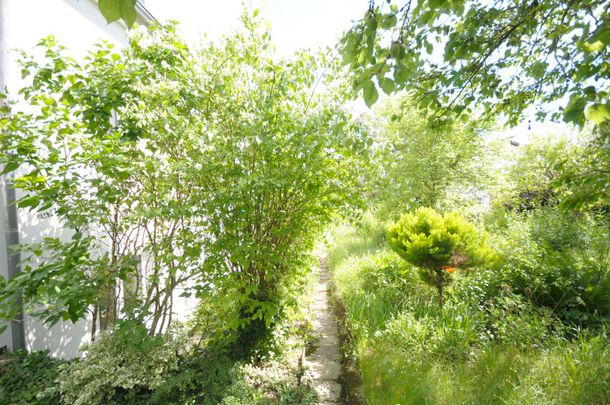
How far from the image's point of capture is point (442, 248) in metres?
4.69

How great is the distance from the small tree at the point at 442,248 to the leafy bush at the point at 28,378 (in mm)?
4843

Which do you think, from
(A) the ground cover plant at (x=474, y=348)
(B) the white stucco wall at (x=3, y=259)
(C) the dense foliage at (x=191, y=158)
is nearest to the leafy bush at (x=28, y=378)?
(B) the white stucco wall at (x=3, y=259)

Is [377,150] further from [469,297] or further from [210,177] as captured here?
[469,297]

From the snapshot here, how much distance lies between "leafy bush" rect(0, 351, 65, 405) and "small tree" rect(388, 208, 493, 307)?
191 inches

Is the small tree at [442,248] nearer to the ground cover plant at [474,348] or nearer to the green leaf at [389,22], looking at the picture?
the ground cover plant at [474,348]

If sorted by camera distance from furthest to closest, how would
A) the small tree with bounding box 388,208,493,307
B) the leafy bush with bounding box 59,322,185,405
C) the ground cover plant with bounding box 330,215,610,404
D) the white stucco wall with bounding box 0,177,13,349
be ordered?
the small tree with bounding box 388,208,493,307
the white stucco wall with bounding box 0,177,13,349
the ground cover plant with bounding box 330,215,610,404
the leafy bush with bounding box 59,322,185,405

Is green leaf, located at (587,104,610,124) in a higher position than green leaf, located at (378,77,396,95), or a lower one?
lower

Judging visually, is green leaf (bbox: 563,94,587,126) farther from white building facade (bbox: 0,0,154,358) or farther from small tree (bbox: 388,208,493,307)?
white building facade (bbox: 0,0,154,358)

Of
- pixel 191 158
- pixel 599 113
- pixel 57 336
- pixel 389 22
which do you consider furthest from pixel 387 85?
pixel 57 336

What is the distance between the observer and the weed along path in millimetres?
3439

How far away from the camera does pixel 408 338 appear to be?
3.87 metres

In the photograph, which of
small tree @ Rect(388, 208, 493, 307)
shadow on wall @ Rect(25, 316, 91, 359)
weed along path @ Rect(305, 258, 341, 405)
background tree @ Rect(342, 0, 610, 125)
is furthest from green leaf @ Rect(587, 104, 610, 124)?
shadow on wall @ Rect(25, 316, 91, 359)

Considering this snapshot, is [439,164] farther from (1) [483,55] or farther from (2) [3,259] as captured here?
→ (2) [3,259]

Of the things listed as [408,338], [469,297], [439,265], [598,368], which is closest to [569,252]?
[469,297]
